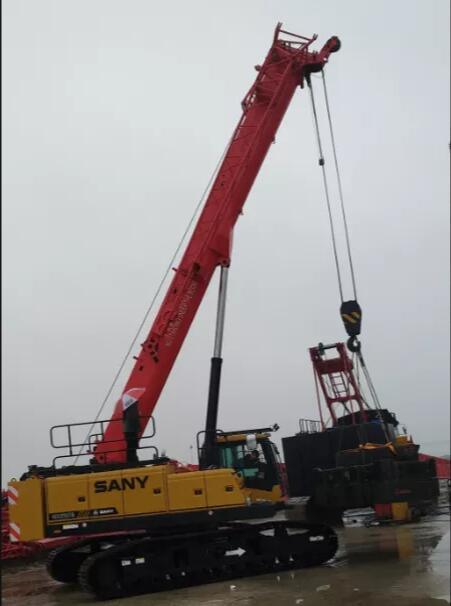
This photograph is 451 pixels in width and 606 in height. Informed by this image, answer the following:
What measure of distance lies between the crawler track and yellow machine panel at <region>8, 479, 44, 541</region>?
0.98 m

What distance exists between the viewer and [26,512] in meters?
9.94

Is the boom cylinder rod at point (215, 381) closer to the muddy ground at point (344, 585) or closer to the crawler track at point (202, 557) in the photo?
the crawler track at point (202, 557)

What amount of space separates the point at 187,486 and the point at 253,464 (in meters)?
1.83

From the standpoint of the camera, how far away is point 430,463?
34.9 ft

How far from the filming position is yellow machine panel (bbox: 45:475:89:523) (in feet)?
32.9

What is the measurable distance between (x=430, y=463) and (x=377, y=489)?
1.03m

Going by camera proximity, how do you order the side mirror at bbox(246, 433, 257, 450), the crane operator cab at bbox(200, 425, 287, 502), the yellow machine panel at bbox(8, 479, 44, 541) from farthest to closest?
the crane operator cab at bbox(200, 425, 287, 502) → the side mirror at bbox(246, 433, 257, 450) → the yellow machine panel at bbox(8, 479, 44, 541)

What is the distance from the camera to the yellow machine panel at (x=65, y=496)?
32.9ft

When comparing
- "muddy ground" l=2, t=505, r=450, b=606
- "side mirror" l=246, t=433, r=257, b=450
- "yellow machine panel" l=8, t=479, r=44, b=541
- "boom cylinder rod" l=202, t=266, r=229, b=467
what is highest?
"boom cylinder rod" l=202, t=266, r=229, b=467

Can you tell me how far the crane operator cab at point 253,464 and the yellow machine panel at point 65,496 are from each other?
2.38 m

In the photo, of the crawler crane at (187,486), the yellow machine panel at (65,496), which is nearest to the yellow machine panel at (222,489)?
the crawler crane at (187,486)

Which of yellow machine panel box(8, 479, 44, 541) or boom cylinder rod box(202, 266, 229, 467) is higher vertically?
boom cylinder rod box(202, 266, 229, 467)

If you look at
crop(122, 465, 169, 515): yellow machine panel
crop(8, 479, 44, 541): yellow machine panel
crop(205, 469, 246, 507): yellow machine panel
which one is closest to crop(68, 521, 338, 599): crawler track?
crop(122, 465, 169, 515): yellow machine panel

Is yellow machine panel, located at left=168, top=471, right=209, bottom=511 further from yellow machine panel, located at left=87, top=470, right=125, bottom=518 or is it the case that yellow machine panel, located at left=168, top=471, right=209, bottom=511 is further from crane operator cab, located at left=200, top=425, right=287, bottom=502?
crane operator cab, located at left=200, top=425, right=287, bottom=502
